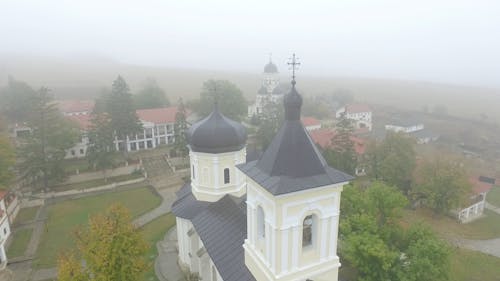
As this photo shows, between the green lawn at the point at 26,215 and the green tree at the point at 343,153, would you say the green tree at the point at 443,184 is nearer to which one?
the green tree at the point at 343,153

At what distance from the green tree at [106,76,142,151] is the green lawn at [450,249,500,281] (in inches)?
1484

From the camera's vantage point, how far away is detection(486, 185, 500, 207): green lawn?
125 ft

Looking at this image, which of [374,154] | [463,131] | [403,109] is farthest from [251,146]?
[403,109]

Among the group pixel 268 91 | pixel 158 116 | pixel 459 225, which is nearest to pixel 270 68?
pixel 268 91

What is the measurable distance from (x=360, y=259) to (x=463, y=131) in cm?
6871

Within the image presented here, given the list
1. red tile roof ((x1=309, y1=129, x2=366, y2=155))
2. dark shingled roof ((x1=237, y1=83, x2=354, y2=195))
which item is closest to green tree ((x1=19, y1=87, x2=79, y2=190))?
dark shingled roof ((x1=237, y1=83, x2=354, y2=195))

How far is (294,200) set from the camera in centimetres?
1100

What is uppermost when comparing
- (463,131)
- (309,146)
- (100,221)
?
(309,146)

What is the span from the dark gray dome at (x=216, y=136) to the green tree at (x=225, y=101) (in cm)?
3553

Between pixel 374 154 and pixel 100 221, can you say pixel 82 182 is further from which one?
pixel 374 154

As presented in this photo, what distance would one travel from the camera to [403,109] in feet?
334

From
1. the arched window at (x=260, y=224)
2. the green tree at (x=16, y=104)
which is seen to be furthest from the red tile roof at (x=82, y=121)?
the arched window at (x=260, y=224)

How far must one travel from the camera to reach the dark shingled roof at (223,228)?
14602 mm

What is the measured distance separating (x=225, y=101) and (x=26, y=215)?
3556cm
